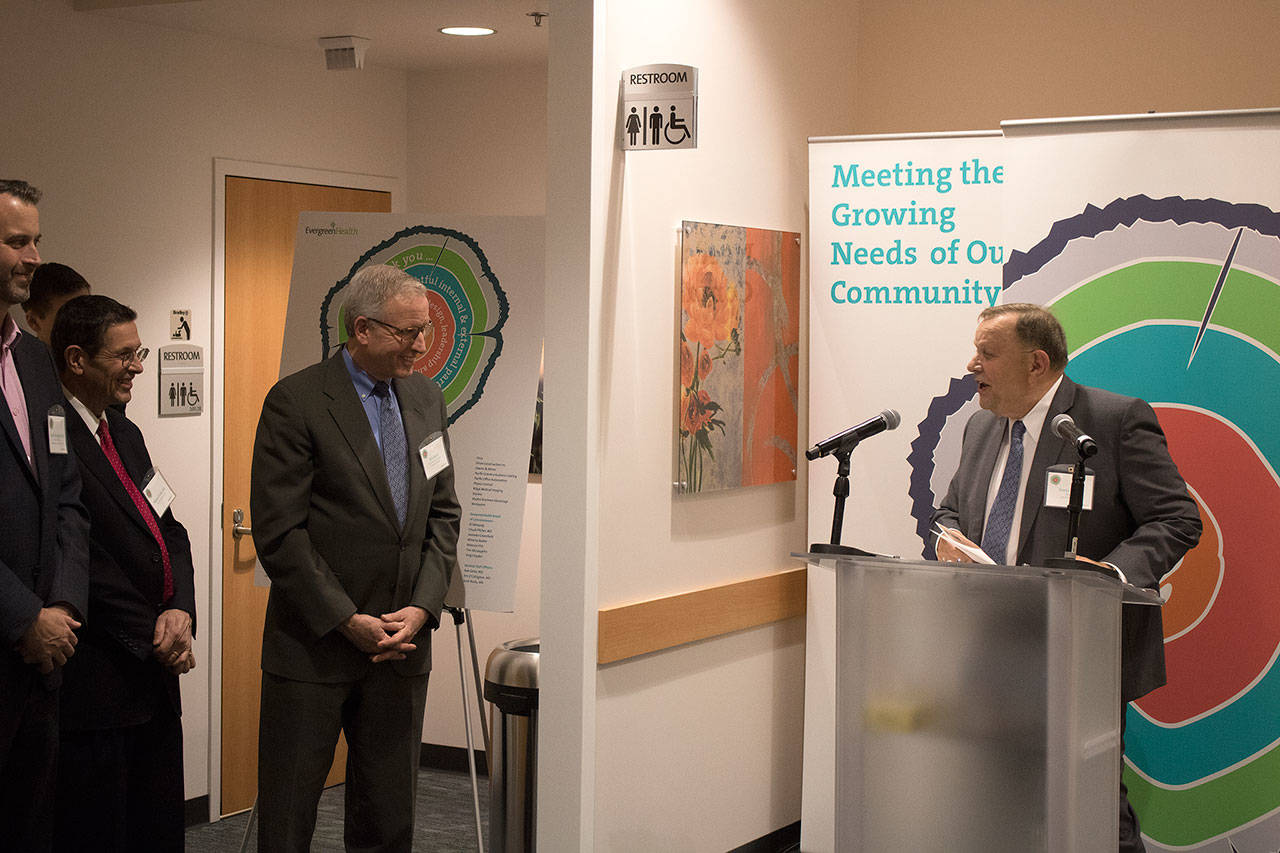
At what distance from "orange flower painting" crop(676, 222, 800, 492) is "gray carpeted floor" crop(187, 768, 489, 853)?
5.21 feet

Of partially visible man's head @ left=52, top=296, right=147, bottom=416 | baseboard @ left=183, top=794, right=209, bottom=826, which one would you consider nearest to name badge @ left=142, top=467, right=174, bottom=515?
partially visible man's head @ left=52, top=296, right=147, bottom=416

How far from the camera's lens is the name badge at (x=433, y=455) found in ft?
11.7

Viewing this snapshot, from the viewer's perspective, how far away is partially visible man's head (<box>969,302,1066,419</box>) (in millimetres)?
3562

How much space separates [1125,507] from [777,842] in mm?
1966

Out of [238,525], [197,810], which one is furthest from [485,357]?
[197,810]

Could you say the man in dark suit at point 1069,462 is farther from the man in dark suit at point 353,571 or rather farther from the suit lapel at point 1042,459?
the man in dark suit at point 353,571

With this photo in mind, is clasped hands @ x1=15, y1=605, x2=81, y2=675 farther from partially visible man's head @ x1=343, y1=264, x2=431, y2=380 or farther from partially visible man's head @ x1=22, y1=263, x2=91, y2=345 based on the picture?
partially visible man's head @ x1=22, y1=263, x2=91, y2=345

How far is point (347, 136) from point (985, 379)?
329 cm

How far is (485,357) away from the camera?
412cm

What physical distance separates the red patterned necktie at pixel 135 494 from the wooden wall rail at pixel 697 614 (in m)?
1.17

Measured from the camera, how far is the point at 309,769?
11.2 ft

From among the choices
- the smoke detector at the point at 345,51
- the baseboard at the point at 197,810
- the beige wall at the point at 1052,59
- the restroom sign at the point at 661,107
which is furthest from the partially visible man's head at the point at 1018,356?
the baseboard at the point at 197,810

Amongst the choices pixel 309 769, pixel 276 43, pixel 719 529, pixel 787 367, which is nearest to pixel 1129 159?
pixel 787 367

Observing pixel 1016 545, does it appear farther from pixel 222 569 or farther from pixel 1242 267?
pixel 222 569
